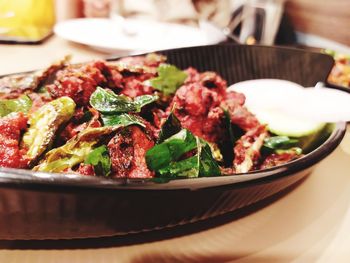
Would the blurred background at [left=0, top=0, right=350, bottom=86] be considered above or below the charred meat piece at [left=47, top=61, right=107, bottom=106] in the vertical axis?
below

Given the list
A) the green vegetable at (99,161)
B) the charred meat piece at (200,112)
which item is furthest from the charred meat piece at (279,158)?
the green vegetable at (99,161)

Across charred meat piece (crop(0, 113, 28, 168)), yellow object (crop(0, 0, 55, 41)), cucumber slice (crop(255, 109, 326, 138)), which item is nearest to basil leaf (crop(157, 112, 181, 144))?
charred meat piece (crop(0, 113, 28, 168))

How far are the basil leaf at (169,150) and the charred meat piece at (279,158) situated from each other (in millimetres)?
353

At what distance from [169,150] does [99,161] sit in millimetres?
163

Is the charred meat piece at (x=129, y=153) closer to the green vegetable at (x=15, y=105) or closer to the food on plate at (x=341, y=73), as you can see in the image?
the green vegetable at (x=15, y=105)

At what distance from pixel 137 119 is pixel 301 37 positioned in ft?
14.1

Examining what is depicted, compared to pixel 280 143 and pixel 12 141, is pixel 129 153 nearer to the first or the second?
pixel 12 141

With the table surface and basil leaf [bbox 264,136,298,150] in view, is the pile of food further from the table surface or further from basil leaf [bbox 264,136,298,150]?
the table surface

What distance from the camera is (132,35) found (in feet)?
8.68

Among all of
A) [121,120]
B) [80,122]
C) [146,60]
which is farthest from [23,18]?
[121,120]

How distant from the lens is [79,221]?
2.37ft

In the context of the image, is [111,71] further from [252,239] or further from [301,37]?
[301,37]

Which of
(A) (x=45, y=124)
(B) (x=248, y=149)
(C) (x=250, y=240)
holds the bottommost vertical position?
(C) (x=250, y=240)

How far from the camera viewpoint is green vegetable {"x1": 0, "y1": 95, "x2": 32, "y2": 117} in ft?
3.48
